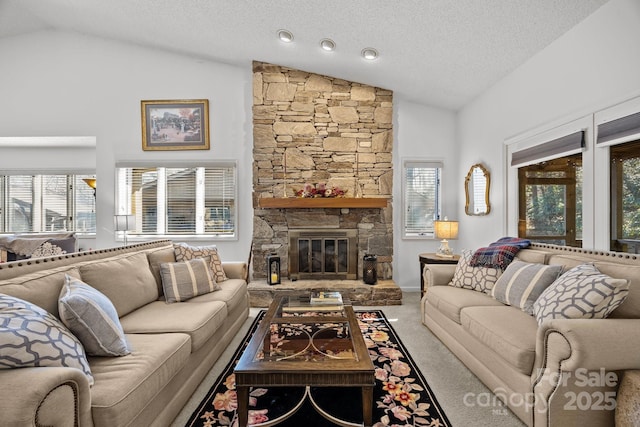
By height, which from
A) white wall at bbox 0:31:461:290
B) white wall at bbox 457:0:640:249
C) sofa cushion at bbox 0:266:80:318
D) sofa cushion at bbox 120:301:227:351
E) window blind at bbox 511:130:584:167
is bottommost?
sofa cushion at bbox 120:301:227:351

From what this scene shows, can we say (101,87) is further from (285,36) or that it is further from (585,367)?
(585,367)

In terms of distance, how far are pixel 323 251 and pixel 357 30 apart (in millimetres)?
2782

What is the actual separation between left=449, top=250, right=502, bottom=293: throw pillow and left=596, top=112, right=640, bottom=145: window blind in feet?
4.27

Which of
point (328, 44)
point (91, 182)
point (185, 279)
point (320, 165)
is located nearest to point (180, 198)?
point (91, 182)

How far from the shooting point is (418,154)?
496cm

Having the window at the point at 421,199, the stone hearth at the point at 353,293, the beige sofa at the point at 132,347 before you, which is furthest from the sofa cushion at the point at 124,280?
the window at the point at 421,199

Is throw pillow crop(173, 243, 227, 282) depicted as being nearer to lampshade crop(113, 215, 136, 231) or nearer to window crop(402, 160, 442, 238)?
lampshade crop(113, 215, 136, 231)

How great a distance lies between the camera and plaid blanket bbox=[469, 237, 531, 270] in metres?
2.87

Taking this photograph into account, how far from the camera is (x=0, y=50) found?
4.84m

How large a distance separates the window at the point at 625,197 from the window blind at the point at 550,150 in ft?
0.92

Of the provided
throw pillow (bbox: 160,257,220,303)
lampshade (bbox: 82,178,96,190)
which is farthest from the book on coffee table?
lampshade (bbox: 82,178,96,190)

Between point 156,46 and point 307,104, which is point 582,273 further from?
point 156,46

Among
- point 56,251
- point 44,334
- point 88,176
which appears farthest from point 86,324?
point 88,176

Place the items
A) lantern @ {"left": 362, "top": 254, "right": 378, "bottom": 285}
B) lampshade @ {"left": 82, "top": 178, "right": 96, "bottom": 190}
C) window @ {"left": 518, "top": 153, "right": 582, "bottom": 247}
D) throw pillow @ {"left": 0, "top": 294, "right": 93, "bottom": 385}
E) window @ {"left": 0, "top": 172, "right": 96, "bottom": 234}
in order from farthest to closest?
window @ {"left": 0, "top": 172, "right": 96, "bottom": 234} < lampshade @ {"left": 82, "top": 178, "right": 96, "bottom": 190} < lantern @ {"left": 362, "top": 254, "right": 378, "bottom": 285} < window @ {"left": 518, "top": 153, "right": 582, "bottom": 247} < throw pillow @ {"left": 0, "top": 294, "right": 93, "bottom": 385}
